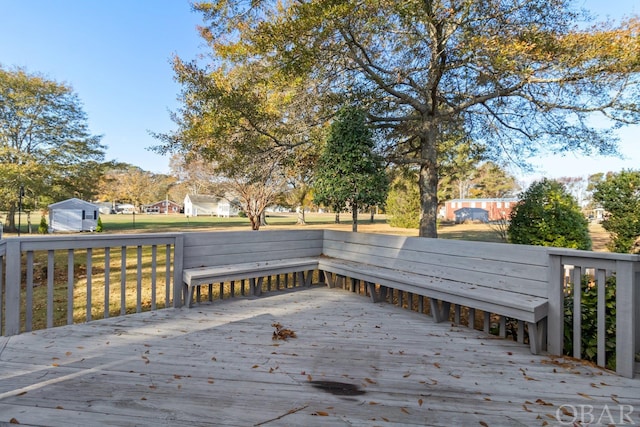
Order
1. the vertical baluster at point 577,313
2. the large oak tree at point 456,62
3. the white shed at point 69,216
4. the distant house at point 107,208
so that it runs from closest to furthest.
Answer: the vertical baluster at point 577,313, the large oak tree at point 456,62, the white shed at point 69,216, the distant house at point 107,208

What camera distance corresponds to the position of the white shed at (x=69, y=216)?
768 inches

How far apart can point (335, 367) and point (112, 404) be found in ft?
4.44

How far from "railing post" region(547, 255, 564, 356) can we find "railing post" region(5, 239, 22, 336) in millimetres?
4474

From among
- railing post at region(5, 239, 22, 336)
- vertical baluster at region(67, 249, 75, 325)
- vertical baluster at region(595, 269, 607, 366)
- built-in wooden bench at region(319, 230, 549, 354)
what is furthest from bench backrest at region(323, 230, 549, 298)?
railing post at region(5, 239, 22, 336)

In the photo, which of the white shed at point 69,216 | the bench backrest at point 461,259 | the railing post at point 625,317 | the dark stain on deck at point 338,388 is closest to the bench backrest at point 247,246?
the bench backrest at point 461,259

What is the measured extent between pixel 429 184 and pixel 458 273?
281cm

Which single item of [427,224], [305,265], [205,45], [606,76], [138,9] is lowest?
[305,265]

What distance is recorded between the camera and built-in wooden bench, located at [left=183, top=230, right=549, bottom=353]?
269 cm

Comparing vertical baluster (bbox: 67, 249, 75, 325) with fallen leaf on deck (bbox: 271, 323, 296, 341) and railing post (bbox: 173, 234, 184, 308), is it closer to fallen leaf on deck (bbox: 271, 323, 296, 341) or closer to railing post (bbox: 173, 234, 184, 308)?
railing post (bbox: 173, 234, 184, 308)

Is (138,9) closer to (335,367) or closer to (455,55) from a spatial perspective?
(455,55)

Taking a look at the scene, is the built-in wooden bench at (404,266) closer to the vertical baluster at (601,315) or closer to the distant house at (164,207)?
the vertical baluster at (601,315)

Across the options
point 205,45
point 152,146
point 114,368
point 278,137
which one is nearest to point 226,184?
point 152,146

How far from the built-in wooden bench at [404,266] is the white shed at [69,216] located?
69.5ft

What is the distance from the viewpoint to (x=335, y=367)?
7.27 feet
